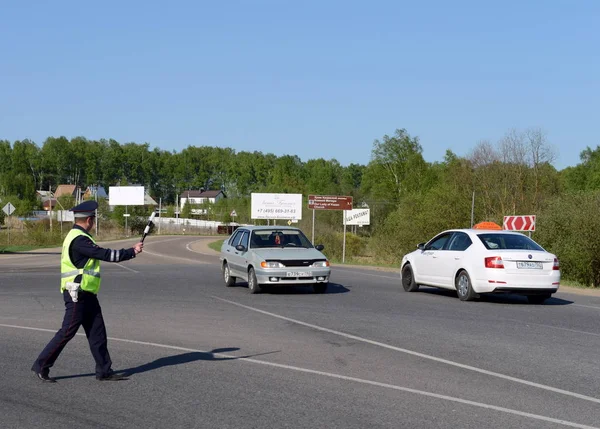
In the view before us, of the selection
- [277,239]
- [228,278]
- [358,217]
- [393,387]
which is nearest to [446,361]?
[393,387]

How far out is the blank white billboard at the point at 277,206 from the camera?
51.7 meters

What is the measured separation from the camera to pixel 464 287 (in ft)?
56.4

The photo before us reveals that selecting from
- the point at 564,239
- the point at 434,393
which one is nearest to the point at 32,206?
the point at 564,239

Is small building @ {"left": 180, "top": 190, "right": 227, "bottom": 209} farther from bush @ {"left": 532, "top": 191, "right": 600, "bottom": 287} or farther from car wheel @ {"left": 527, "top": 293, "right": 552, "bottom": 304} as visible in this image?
car wheel @ {"left": 527, "top": 293, "right": 552, "bottom": 304}

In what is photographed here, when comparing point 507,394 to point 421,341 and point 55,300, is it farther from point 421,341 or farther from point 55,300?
point 55,300

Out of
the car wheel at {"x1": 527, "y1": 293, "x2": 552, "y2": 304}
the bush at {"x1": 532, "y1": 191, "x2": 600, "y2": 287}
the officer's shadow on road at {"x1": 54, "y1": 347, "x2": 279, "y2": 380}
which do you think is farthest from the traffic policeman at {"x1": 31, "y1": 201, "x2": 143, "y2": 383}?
the bush at {"x1": 532, "y1": 191, "x2": 600, "y2": 287}

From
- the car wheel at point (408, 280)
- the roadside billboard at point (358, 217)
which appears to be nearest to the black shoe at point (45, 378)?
the car wheel at point (408, 280)

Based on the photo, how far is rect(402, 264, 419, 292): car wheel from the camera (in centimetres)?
1945

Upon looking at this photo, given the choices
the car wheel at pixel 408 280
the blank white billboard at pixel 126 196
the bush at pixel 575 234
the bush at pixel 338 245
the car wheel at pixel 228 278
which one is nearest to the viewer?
the car wheel at pixel 408 280

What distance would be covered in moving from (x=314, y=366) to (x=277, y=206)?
141 ft

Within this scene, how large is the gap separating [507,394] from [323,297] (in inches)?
406

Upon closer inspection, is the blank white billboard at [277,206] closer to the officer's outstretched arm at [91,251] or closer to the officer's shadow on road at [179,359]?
the officer's shadow on road at [179,359]

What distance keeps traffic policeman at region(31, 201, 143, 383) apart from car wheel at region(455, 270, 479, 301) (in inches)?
402

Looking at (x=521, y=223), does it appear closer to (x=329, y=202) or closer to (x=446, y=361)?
(x=329, y=202)
